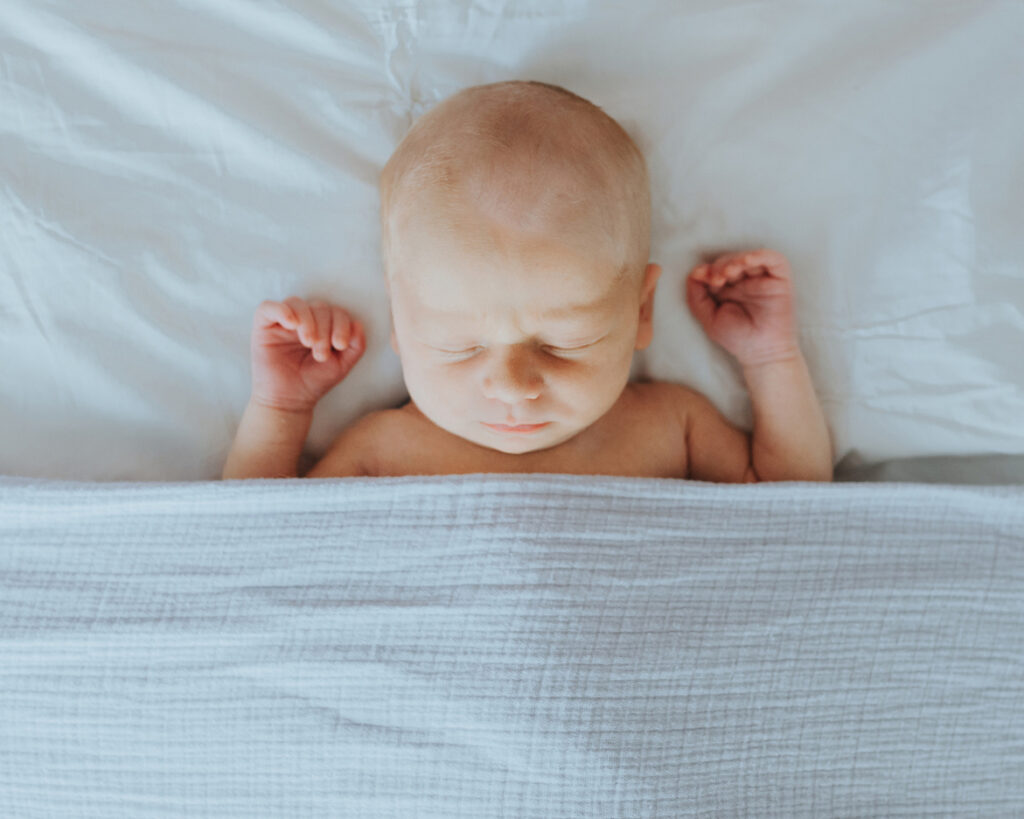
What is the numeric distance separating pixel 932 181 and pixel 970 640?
0.57 meters

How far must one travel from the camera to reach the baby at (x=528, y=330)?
0.94 meters

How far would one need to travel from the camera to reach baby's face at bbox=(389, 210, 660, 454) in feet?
3.08

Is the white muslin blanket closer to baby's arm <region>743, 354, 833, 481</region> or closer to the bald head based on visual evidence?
baby's arm <region>743, 354, 833, 481</region>

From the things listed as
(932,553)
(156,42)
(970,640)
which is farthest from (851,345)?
(156,42)

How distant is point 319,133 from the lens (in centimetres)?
114

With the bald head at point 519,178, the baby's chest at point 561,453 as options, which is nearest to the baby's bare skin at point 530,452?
the baby's chest at point 561,453

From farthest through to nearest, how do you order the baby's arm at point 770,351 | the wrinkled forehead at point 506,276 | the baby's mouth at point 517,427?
the baby's arm at point 770,351
the baby's mouth at point 517,427
the wrinkled forehead at point 506,276

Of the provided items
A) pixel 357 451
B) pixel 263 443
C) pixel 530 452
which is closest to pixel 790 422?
pixel 530 452

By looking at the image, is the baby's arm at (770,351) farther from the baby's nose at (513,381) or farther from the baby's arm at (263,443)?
the baby's arm at (263,443)

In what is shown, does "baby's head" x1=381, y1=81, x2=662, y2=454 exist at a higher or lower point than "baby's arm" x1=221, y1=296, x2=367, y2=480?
higher

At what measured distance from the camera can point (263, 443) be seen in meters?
1.14

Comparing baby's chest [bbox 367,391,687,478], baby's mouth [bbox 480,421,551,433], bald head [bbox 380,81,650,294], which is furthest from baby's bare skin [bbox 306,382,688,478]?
bald head [bbox 380,81,650,294]

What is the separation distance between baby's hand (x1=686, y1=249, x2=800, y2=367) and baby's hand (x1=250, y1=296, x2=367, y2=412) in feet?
1.51

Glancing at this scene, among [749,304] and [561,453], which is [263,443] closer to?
[561,453]
